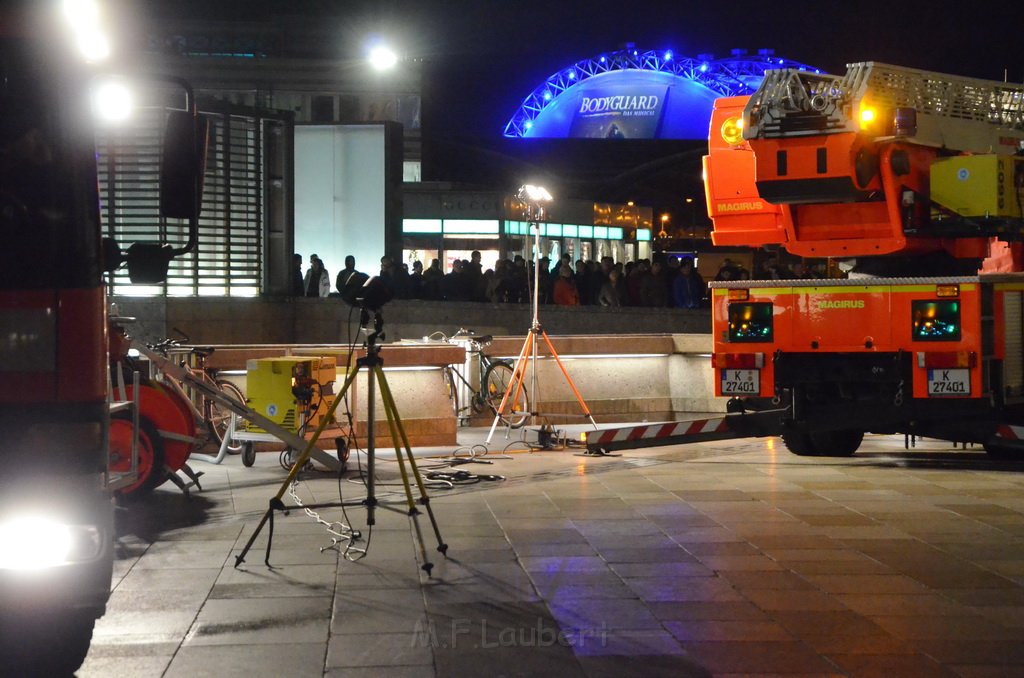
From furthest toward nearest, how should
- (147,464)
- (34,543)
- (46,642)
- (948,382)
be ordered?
(948,382)
(147,464)
(46,642)
(34,543)

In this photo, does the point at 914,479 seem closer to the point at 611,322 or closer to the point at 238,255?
the point at 611,322

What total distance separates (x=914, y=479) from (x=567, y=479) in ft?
10.6

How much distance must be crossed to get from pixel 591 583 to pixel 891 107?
6.29 metres

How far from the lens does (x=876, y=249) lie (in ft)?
42.3

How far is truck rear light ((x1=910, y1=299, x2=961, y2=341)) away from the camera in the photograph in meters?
12.3

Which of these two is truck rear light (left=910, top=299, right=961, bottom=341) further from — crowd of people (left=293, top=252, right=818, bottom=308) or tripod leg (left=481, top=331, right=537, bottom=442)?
crowd of people (left=293, top=252, right=818, bottom=308)

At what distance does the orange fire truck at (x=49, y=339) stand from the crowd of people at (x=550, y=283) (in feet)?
53.7

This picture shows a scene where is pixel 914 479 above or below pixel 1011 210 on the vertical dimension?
below

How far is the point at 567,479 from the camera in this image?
41.5 feet

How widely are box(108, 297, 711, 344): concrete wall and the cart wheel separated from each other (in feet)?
27.8

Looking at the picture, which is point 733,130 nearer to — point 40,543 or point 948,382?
point 948,382

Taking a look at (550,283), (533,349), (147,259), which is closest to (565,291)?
(550,283)

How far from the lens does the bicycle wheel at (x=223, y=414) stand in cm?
1326

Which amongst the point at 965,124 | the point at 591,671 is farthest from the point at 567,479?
the point at 591,671
